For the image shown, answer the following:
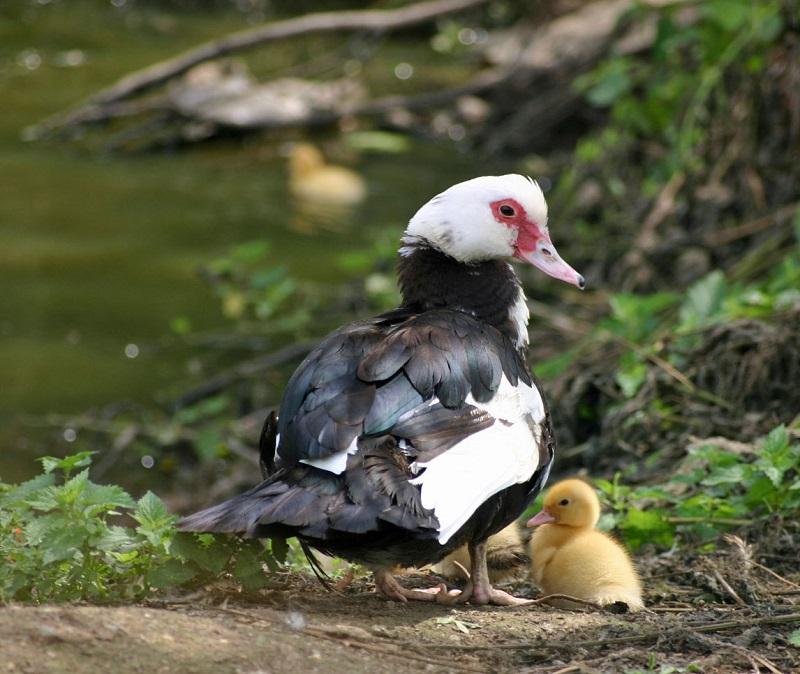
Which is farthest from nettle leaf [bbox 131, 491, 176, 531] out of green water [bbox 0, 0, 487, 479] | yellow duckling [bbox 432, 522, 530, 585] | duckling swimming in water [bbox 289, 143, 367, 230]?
duckling swimming in water [bbox 289, 143, 367, 230]

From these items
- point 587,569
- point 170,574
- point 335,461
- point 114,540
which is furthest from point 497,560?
point 114,540

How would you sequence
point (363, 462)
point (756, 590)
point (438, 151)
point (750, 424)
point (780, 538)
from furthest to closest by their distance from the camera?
1. point (438, 151)
2. point (750, 424)
3. point (780, 538)
4. point (756, 590)
5. point (363, 462)

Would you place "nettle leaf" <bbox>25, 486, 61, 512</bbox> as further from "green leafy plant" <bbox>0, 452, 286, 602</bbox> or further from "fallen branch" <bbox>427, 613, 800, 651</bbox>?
"fallen branch" <bbox>427, 613, 800, 651</bbox>

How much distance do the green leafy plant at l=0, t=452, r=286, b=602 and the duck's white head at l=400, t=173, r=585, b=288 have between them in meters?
1.41

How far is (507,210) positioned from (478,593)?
4.45 ft

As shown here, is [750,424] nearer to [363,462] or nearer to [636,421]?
[636,421]

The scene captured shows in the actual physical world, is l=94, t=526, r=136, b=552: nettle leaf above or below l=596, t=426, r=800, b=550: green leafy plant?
above

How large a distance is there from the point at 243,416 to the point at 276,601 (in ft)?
13.5

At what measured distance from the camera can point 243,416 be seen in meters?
8.23

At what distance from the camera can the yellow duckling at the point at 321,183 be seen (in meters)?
11.9

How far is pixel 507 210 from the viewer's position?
16.5ft

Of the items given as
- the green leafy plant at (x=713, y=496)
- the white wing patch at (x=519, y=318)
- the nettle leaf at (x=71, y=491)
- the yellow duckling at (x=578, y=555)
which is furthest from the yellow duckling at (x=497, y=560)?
the nettle leaf at (x=71, y=491)

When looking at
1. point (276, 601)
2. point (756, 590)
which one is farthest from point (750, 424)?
point (276, 601)

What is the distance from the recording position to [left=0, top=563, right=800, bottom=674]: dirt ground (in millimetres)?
3424
